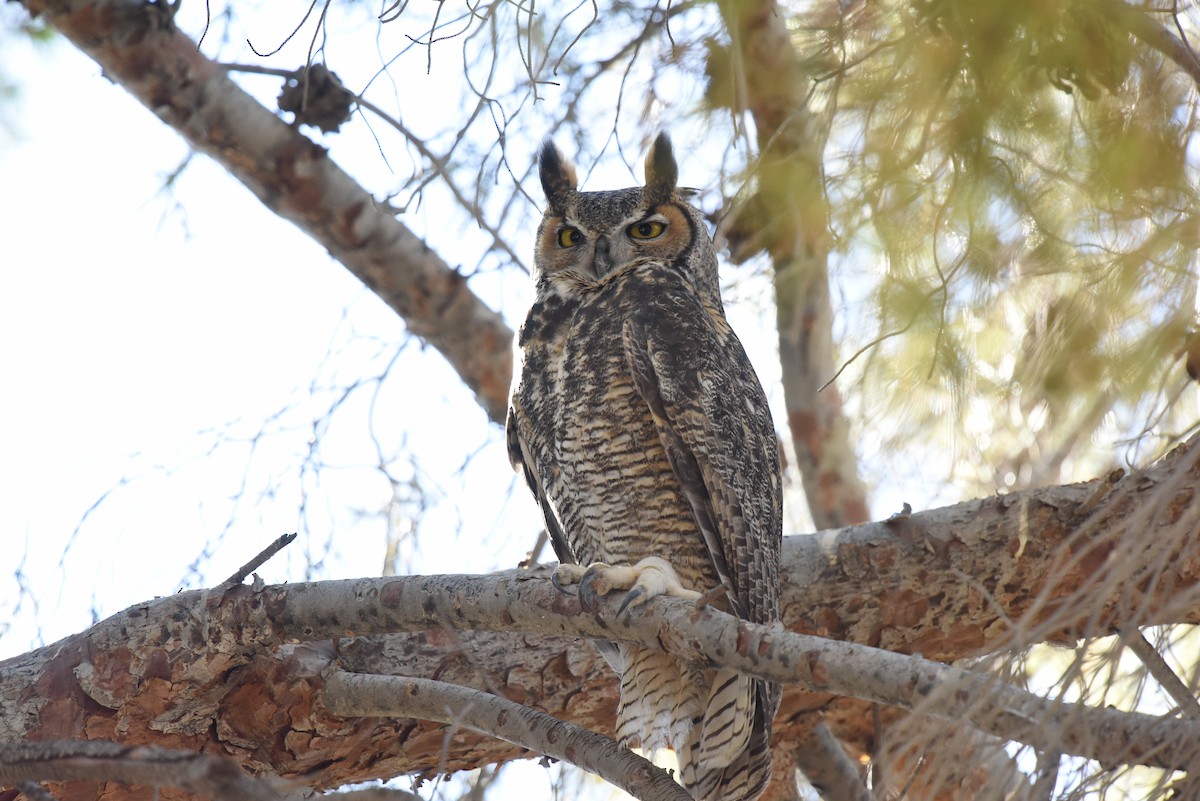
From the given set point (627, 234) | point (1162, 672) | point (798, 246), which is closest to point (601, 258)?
point (627, 234)

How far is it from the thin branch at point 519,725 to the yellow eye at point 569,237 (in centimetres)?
132

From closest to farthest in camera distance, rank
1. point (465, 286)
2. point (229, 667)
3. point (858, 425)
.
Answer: point (229, 667) < point (858, 425) < point (465, 286)

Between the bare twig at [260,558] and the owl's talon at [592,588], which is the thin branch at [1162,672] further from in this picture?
the bare twig at [260,558]

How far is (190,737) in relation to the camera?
203 cm

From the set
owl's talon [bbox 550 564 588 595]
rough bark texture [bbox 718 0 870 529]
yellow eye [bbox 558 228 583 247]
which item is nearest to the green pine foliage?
rough bark texture [bbox 718 0 870 529]

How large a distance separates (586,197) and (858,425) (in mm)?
925

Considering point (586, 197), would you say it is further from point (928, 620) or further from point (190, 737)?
point (190, 737)

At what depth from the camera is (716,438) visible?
2.31 m

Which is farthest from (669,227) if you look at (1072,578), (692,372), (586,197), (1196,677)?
(1196,677)

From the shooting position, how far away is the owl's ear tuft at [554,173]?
298 centimetres

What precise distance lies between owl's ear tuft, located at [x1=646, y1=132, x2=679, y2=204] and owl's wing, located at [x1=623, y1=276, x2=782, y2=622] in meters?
0.47

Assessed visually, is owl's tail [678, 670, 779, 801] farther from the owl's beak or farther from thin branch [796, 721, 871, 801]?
the owl's beak

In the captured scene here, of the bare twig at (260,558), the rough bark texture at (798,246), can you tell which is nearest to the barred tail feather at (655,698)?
the bare twig at (260,558)

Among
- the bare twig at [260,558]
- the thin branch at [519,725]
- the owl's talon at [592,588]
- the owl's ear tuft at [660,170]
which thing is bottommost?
the thin branch at [519,725]
